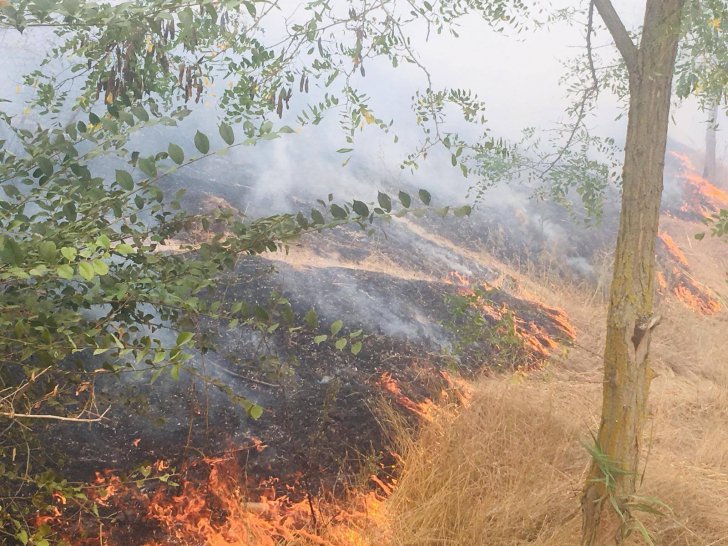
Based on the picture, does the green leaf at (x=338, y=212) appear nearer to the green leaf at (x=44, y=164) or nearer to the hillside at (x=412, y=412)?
the hillside at (x=412, y=412)

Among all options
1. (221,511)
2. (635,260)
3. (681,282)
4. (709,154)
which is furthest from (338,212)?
(709,154)

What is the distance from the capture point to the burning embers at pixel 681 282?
4066 mm

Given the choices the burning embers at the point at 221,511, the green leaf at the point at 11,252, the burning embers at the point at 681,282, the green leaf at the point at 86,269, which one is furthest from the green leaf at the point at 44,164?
the burning embers at the point at 681,282

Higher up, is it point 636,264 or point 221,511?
point 636,264

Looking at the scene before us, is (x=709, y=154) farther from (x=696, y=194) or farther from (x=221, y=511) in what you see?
(x=221, y=511)

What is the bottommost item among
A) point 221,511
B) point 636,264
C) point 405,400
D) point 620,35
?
point 221,511

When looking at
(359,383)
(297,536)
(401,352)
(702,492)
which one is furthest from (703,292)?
(297,536)

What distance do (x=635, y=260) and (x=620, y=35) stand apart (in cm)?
66

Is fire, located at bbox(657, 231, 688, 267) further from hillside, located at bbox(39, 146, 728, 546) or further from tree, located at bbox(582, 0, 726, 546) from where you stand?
tree, located at bbox(582, 0, 726, 546)

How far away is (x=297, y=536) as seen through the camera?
2160mm

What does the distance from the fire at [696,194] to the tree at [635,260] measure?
3.03 metres

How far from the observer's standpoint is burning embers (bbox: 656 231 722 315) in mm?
4066

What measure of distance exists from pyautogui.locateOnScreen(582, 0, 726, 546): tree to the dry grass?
0.28 meters

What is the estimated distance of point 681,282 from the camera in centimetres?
411
